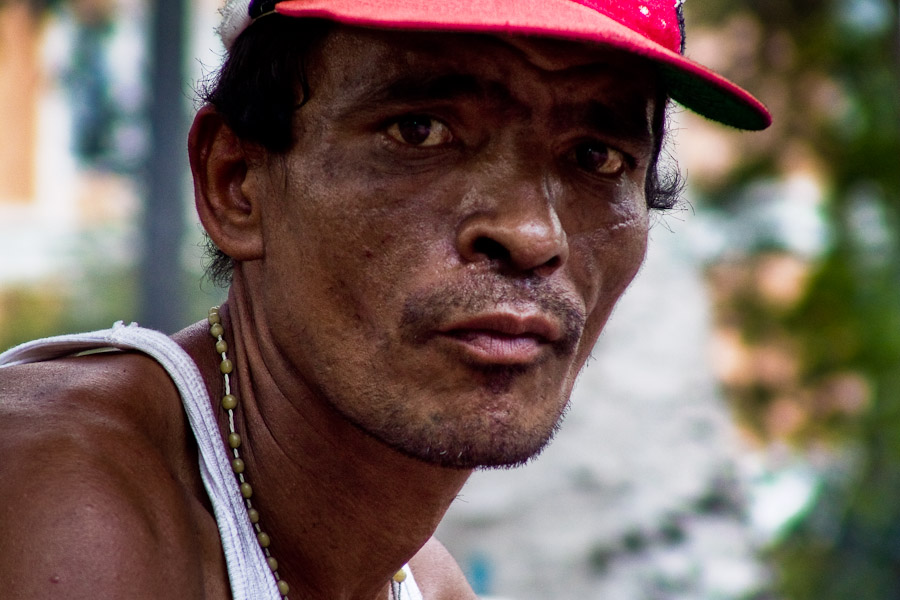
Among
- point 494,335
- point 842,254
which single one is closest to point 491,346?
point 494,335

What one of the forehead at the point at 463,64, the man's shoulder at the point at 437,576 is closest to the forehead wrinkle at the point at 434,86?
the forehead at the point at 463,64

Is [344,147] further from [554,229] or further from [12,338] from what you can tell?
[12,338]

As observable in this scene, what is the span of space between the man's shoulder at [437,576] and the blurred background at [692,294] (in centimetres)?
137

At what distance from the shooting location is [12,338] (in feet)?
18.7

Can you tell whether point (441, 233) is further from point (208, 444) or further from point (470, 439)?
point (208, 444)

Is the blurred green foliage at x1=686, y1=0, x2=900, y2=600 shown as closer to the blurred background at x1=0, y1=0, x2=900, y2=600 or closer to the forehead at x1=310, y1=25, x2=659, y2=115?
the blurred background at x1=0, y1=0, x2=900, y2=600

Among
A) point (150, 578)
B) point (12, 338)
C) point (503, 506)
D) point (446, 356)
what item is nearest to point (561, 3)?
point (446, 356)

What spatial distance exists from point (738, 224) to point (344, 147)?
5.07 metres

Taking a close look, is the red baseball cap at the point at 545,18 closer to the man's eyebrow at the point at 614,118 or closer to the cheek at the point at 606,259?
the man's eyebrow at the point at 614,118

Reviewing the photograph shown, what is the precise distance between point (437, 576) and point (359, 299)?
1025 mm

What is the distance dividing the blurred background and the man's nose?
2411 mm

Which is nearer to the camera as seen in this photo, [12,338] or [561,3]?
[561,3]

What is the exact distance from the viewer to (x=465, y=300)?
1.74 m

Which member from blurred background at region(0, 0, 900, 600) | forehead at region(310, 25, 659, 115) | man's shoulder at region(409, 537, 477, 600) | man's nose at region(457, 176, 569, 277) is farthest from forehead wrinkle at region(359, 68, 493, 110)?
blurred background at region(0, 0, 900, 600)
